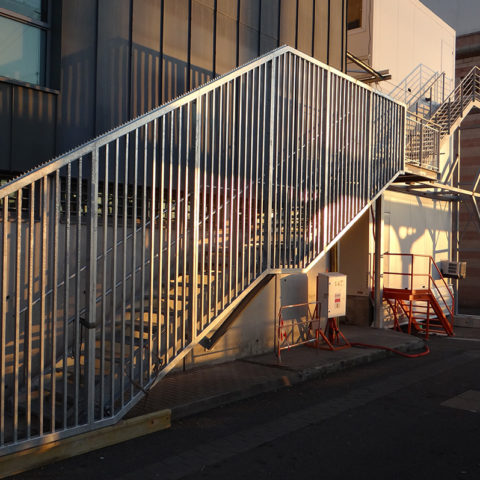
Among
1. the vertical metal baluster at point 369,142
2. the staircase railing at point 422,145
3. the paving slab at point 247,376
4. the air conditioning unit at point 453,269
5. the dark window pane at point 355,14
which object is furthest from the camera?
the air conditioning unit at point 453,269

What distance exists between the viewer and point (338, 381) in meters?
9.68

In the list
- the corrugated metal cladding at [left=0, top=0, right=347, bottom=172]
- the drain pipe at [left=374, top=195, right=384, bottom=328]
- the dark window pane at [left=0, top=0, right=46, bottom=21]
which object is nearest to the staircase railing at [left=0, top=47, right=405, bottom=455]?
the corrugated metal cladding at [left=0, top=0, right=347, bottom=172]

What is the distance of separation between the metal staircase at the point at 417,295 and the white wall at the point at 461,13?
45.5 feet

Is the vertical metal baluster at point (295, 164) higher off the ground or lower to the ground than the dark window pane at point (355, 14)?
lower

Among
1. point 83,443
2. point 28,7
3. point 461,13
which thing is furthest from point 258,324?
point 461,13

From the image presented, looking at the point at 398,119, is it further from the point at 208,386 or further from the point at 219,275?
the point at 208,386

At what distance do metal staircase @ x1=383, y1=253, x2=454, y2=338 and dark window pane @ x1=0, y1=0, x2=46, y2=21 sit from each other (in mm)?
10555

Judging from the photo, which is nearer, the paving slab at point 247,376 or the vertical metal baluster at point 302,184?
the paving slab at point 247,376

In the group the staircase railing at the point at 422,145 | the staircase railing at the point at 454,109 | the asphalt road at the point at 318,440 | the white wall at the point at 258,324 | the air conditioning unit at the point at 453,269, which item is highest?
the staircase railing at the point at 454,109

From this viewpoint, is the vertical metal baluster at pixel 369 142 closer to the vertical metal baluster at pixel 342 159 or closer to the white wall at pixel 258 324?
the vertical metal baluster at pixel 342 159

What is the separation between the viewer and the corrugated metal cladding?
7.79m

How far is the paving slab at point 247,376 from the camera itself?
7660 mm

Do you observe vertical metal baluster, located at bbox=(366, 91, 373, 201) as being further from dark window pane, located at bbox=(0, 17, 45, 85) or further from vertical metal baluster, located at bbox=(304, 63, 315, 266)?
dark window pane, located at bbox=(0, 17, 45, 85)

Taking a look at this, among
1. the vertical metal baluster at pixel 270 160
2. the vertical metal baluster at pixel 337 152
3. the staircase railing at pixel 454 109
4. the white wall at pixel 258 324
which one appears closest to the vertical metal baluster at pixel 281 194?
the vertical metal baluster at pixel 270 160
